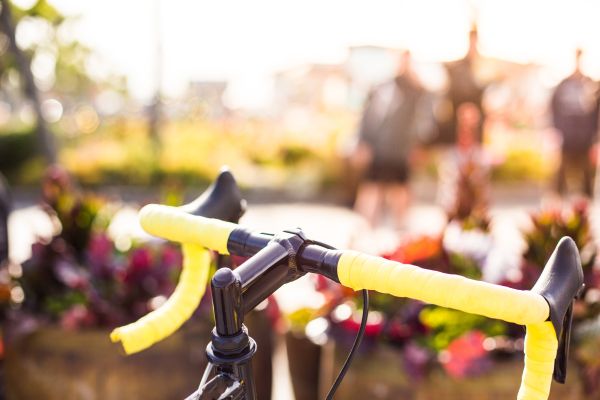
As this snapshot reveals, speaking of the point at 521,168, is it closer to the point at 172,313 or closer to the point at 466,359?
the point at 466,359

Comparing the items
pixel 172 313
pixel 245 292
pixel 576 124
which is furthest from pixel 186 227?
pixel 576 124

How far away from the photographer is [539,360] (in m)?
0.96

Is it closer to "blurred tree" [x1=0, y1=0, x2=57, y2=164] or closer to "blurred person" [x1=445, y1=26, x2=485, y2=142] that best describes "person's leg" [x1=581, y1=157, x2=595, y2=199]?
"blurred person" [x1=445, y1=26, x2=485, y2=142]

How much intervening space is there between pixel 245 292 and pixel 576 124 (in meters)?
7.64

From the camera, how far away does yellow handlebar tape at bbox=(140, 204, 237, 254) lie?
1.15m

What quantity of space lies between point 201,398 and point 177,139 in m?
13.5

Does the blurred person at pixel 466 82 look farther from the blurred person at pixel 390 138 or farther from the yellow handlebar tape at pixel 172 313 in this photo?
the yellow handlebar tape at pixel 172 313

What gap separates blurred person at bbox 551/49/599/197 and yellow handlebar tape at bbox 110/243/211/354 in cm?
721

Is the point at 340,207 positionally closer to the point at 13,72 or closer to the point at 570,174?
the point at 570,174

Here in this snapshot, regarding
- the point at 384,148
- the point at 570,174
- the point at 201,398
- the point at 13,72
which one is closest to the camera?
the point at 201,398

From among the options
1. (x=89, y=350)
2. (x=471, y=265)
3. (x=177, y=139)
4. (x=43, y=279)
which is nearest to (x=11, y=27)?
(x=43, y=279)

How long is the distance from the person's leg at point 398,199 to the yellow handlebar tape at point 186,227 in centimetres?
508

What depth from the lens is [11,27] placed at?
180 inches

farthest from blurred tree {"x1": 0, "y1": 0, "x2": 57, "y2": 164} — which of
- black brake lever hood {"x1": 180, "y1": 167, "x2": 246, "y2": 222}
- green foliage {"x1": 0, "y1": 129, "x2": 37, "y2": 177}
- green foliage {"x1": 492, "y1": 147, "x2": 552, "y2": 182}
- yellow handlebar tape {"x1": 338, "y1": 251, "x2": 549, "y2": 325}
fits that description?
green foliage {"x1": 492, "y1": 147, "x2": 552, "y2": 182}
